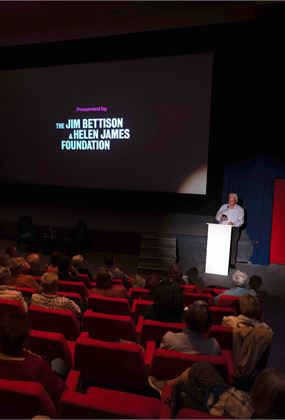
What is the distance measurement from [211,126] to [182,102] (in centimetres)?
78

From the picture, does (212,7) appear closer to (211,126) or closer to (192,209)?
(211,126)

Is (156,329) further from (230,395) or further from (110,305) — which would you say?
(230,395)

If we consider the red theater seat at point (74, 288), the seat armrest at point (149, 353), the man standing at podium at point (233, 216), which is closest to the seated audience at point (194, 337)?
the seat armrest at point (149, 353)

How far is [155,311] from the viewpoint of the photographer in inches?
123

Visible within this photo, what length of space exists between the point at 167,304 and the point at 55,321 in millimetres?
881

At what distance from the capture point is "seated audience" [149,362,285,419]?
58.3 inches

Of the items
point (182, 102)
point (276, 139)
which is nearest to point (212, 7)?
point (182, 102)

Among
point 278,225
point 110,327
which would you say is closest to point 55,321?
point 110,327

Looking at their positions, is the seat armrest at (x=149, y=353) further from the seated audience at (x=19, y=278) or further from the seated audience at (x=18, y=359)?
the seated audience at (x=19, y=278)

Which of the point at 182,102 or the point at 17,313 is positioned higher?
the point at 182,102

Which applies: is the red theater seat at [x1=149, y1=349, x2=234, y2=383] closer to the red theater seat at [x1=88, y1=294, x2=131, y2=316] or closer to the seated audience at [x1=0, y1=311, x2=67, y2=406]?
the seated audience at [x1=0, y1=311, x2=67, y2=406]

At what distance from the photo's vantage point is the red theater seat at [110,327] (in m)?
2.88

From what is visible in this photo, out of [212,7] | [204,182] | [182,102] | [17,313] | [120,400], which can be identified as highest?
[212,7]

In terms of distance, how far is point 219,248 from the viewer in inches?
265
